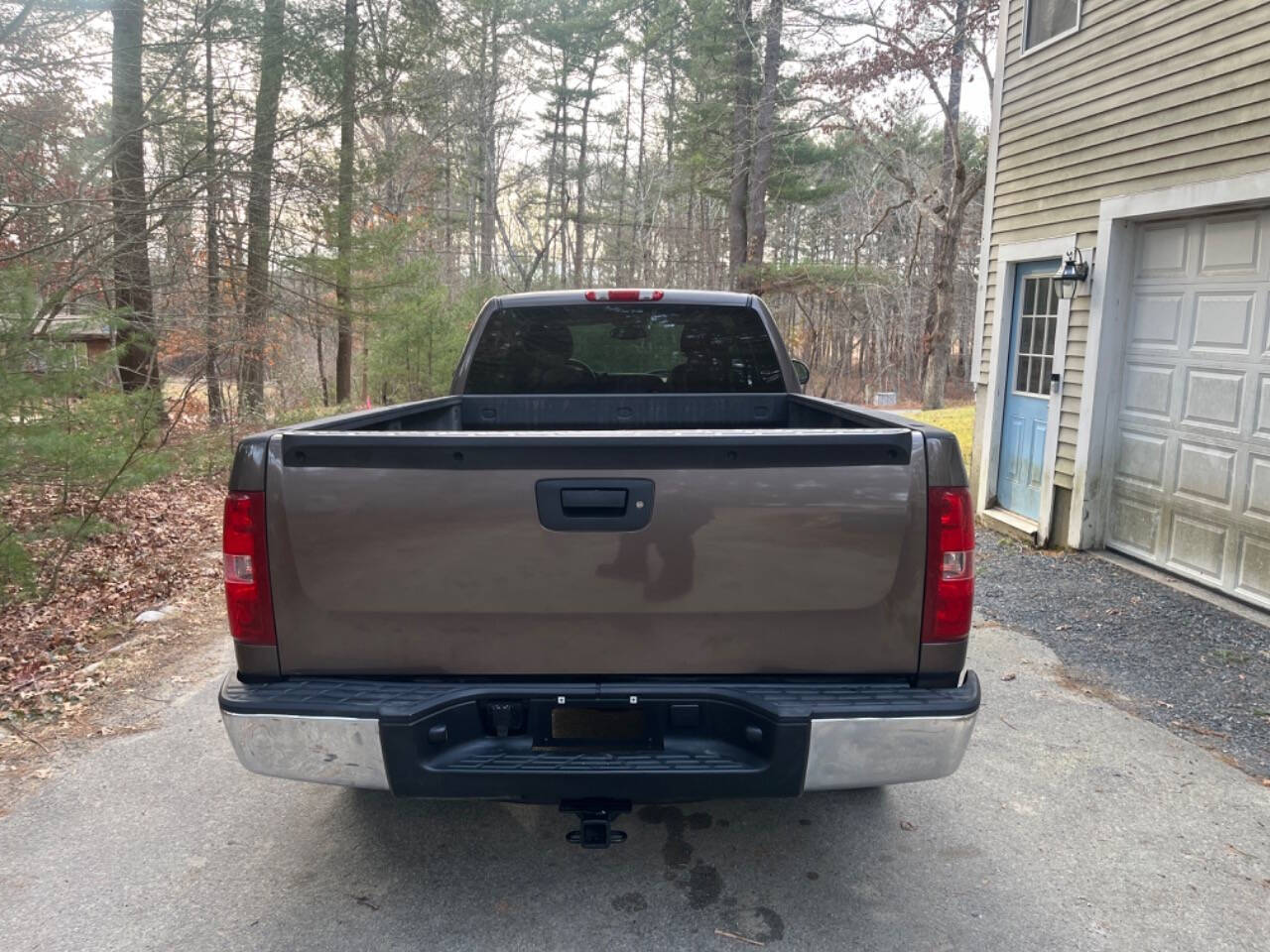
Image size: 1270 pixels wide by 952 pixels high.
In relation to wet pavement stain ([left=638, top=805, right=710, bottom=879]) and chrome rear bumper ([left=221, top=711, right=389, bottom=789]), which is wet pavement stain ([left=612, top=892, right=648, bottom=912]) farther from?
chrome rear bumper ([left=221, top=711, right=389, bottom=789])

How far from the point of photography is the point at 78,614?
5.74 metres

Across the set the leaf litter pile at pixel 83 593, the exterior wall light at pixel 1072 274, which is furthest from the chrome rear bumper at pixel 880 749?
the exterior wall light at pixel 1072 274

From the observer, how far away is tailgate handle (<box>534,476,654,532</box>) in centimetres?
221

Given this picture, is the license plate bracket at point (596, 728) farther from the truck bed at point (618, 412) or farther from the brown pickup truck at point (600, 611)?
the truck bed at point (618, 412)

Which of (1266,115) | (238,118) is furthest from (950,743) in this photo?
(238,118)

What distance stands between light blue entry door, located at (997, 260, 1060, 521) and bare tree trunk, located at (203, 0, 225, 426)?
310 inches

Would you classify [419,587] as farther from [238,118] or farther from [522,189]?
[522,189]

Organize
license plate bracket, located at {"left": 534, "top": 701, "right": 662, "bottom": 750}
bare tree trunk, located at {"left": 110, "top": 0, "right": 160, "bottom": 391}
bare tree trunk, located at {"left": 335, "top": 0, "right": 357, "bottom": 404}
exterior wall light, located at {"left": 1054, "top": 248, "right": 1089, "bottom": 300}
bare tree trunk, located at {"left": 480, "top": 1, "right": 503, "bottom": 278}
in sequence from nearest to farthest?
1. license plate bracket, located at {"left": 534, "top": 701, "right": 662, "bottom": 750}
2. exterior wall light, located at {"left": 1054, "top": 248, "right": 1089, "bottom": 300}
3. bare tree trunk, located at {"left": 110, "top": 0, "right": 160, "bottom": 391}
4. bare tree trunk, located at {"left": 335, "top": 0, "right": 357, "bottom": 404}
5. bare tree trunk, located at {"left": 480, "top": 1, "right": 503, "bottom": 278}

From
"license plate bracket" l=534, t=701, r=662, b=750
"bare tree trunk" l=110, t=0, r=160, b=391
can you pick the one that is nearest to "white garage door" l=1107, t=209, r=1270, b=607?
"license plate bracket" l=534, t=701, r=662, b=750

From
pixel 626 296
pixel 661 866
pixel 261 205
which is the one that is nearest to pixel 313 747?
pixel 661 866

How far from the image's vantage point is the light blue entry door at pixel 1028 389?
7605mm

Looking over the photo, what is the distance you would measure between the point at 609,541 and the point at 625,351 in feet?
7.65

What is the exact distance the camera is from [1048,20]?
7574mm

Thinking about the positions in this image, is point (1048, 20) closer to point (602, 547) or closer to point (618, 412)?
point (618, 412)
